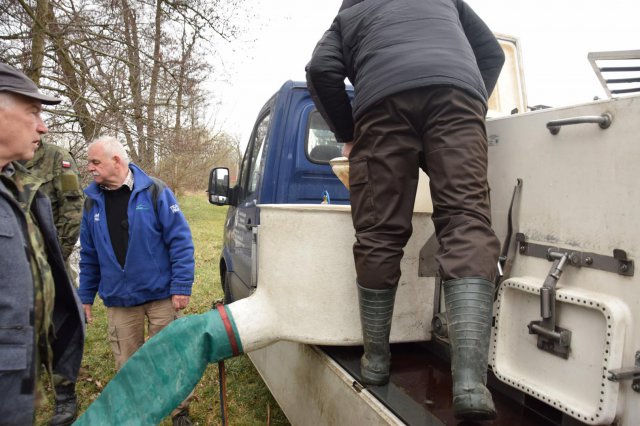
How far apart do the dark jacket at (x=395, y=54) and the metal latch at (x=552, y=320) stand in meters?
0.64

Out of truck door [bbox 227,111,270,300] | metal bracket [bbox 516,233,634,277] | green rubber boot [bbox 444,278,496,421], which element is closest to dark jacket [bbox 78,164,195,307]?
truck door [bbox 227,111,270,300]

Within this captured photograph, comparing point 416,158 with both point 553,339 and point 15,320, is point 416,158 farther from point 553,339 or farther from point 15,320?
point 15,320

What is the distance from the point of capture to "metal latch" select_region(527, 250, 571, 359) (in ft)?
4.42

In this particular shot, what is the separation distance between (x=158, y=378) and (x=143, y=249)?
1.28m

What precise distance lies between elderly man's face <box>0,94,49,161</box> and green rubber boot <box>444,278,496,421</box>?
162 centimetres

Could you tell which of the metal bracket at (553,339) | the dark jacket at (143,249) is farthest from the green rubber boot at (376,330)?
the dark jacket at (143,249)

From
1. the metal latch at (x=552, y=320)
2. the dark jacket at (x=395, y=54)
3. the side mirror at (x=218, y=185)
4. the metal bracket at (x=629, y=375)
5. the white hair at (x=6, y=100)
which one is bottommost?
the metal bracket at (x=629, y=375)

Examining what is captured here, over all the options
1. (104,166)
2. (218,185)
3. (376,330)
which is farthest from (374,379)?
(218,185)

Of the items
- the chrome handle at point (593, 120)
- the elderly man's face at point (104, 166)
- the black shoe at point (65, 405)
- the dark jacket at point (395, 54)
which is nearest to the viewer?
the chrome handle at point (593, 120)

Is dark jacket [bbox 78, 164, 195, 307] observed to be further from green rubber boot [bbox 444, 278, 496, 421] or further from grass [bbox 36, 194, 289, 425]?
green rubber boot [bbox 444, 278, 496, 421]

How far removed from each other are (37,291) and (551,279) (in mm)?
1752

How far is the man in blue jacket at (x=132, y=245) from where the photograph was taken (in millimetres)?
2881

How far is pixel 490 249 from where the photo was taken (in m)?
1.44

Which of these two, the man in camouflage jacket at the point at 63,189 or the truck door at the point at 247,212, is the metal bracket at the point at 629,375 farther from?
the man in camouflage jacket at the point at 63,189
